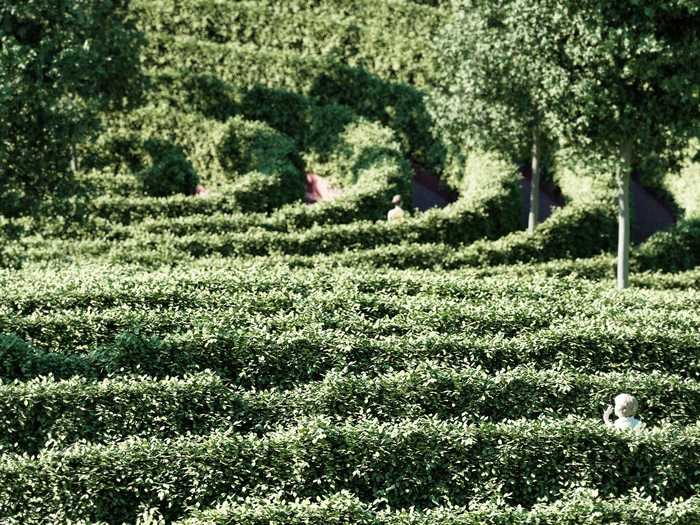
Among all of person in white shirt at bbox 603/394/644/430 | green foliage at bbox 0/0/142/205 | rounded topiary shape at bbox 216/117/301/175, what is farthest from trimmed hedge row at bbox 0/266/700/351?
rounded topiary shape at bbox 216/117/301/175

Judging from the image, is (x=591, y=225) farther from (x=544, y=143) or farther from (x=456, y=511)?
(x=456, y=511)

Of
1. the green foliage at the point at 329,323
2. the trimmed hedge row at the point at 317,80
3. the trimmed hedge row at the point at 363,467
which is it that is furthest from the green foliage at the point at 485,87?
the trimmed hedge row at the point at 363,467

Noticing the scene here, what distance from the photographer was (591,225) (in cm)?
2662

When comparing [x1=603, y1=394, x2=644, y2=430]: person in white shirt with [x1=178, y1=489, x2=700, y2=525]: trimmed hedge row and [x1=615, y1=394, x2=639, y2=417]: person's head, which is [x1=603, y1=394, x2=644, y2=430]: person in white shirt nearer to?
[x1=615, y1=394, x2=639, y2=417]: person's head

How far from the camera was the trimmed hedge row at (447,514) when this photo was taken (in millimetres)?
11961

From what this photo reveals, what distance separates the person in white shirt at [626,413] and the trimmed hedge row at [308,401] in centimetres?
109

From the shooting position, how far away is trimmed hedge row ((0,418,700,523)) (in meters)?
13.0

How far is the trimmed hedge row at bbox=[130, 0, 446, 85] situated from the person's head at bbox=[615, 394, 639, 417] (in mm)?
27732

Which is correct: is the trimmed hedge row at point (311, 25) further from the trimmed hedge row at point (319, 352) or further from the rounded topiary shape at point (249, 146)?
the trimmed hedge row at point (319, 352)

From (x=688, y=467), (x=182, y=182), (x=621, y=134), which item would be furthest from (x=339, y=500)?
(x=182, y=182)

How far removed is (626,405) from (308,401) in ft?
15.4

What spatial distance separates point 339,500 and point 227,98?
93.2ft

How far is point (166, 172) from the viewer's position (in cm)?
3347

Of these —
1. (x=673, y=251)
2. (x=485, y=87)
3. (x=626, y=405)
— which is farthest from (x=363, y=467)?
(x=485, y=87)
